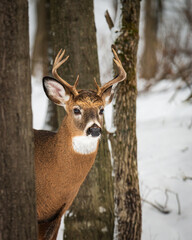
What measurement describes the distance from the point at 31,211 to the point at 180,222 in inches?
120

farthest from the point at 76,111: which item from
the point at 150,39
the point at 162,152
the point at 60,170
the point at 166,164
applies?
the point at 150,39

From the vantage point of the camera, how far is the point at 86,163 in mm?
3508

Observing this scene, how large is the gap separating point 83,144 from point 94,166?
922mm

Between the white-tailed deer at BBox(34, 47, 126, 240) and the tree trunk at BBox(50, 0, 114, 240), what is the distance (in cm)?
73

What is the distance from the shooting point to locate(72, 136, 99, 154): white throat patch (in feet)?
11.1

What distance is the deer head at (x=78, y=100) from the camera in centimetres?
331

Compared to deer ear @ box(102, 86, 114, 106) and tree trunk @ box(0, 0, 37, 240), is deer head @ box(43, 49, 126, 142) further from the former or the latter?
tree trunk @ box(0, 0, 37, 240)

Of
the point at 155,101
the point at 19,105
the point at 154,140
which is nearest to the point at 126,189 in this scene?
the point at 19,105

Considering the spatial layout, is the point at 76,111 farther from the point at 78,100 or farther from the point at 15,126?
the point at 15,126

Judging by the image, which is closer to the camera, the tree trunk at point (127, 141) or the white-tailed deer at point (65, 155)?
the white-tailed deer at point (65, 155)

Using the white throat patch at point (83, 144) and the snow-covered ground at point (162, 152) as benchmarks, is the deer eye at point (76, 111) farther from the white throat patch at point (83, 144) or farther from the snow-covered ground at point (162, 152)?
the snow-covered ground at point (162, 152)

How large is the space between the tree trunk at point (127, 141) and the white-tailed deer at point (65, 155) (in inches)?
21.8

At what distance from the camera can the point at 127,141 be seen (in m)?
4.04

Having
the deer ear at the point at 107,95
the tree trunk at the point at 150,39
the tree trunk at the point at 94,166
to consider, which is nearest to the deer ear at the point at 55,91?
the deer ear at the point at 107,95
